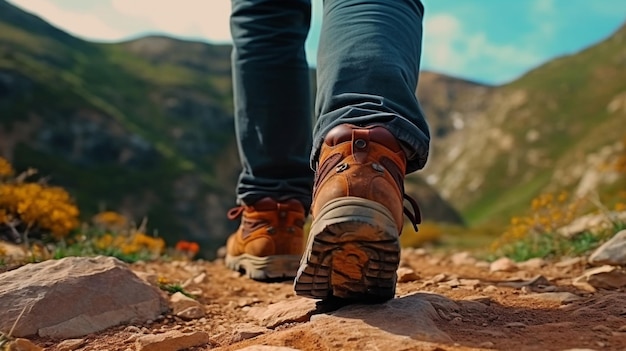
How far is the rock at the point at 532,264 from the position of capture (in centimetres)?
381

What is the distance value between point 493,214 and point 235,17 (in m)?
104

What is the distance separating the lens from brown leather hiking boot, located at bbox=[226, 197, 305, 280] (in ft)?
10.8

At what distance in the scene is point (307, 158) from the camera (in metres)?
3.33

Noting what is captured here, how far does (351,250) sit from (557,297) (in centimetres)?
104

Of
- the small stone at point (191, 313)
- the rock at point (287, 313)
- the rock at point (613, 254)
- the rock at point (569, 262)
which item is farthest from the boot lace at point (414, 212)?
the rock at point (569, 262)

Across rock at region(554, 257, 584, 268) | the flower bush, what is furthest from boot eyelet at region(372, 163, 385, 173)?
the flower bush

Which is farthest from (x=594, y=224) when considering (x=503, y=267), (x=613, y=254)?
(x=613, y=254)

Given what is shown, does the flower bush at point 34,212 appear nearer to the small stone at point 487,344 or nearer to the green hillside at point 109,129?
the small stone at point 487,344

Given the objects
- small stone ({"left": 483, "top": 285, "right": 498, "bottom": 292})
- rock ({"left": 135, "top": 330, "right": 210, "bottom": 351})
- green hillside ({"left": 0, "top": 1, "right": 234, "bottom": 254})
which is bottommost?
rock ({"left": 135, "top": 330, "right": 210, "bottom": 351})

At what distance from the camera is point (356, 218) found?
1.82 meters

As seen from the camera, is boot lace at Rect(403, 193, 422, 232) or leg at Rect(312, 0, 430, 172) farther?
boot lace at Rect(403, 193, 422, 232)

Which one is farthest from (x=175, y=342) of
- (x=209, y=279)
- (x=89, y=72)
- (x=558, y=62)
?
(x=558, y=62)

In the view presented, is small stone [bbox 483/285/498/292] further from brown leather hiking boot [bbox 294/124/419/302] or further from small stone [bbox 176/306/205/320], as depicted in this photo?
small stone [bbox 176/306/205/320]

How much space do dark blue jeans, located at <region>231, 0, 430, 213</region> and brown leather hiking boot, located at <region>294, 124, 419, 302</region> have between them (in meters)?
0.07
